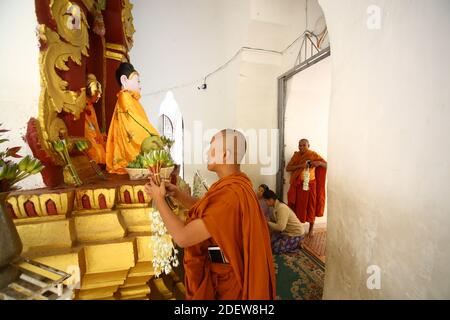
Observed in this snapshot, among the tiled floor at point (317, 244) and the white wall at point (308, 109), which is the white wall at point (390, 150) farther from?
the white wall at point (308, 109)

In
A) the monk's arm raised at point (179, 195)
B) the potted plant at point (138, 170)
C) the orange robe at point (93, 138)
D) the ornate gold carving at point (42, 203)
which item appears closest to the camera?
the ornate gold carving at point (42, 203)

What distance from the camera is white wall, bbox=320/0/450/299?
108cm

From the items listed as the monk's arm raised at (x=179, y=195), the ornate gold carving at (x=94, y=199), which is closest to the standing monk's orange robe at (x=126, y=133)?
the ornate gold carving at (x=94, y=199)

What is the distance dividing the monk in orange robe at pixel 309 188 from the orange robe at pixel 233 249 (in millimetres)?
2976

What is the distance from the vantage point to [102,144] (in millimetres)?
2209

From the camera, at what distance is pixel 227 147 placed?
1.29 metres

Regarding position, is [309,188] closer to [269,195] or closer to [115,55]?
[269,195]

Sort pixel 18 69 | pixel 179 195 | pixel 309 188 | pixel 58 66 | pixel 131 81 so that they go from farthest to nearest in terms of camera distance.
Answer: pixel 309 188
pixel 131 81
pixel 179 195
pixel 58 66
pixel 18 69

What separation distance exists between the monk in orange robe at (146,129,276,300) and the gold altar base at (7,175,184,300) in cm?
33

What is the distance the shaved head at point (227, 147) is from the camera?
4.20 ft

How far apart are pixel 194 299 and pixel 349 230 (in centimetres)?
130

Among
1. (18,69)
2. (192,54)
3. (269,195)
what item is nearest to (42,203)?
(18,69)

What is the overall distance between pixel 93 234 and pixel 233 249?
0.92 metres
